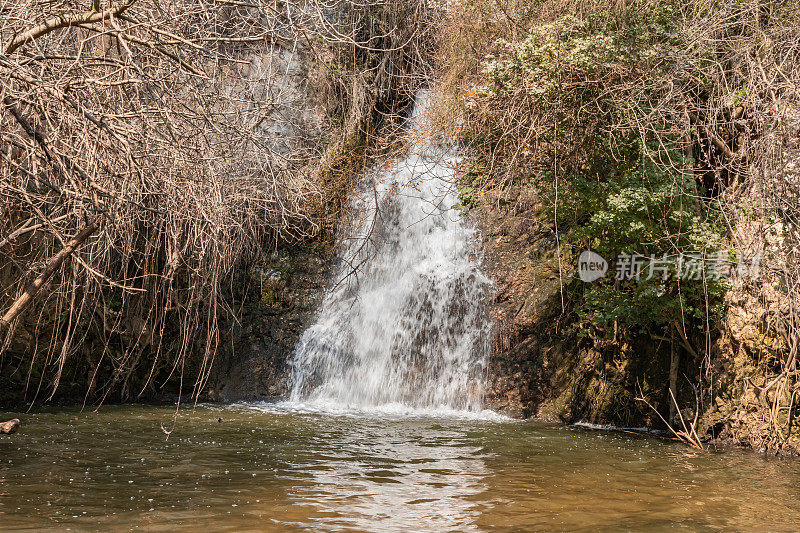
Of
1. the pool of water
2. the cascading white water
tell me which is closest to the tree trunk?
the pool of water

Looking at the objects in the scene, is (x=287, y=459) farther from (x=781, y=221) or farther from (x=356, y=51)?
(x=356, y=51)

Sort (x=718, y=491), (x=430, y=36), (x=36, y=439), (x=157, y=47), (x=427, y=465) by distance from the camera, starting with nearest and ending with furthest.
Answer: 1. (x=157, y=47)
2. (x=718, y=491)
3. (x=427, y=465)
4. (x=36, y=439)
5. (x=430, y=36)

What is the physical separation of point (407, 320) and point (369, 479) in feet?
17.7

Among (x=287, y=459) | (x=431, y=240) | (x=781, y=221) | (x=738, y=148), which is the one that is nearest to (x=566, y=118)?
(x=738, y=148)

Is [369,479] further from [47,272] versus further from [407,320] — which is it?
[407,320]

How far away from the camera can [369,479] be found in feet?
17.4

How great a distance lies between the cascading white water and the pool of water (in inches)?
77.2

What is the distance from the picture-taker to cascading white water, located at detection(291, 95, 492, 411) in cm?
997

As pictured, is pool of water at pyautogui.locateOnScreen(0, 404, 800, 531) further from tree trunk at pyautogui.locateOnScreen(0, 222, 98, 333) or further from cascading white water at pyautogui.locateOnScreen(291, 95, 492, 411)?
cascading white water at pyautogui.locateOnScreen(291, 95, 492, 411)

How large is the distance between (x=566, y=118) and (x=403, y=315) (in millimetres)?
4104

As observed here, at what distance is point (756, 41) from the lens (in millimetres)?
6930

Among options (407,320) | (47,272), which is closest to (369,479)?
(47,272)

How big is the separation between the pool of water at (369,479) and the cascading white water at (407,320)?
1.96 meters

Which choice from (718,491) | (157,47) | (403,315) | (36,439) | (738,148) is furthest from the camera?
(403,315)
